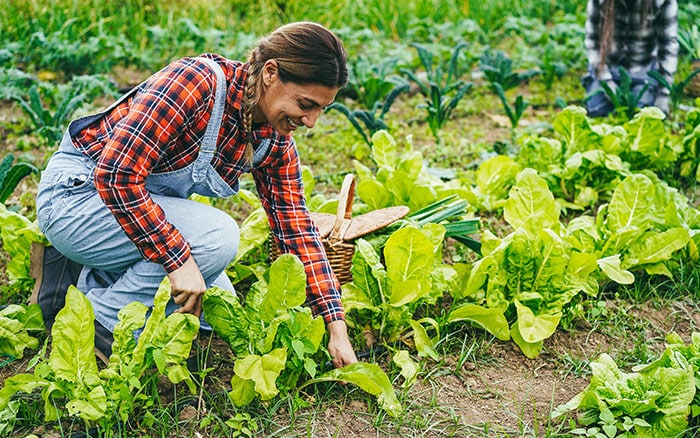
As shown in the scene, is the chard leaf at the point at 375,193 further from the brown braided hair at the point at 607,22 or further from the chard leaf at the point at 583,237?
the brown braided hair at the point at 607,22

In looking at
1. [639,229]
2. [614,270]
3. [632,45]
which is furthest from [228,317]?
[632,45]

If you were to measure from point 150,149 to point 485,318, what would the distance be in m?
1.35

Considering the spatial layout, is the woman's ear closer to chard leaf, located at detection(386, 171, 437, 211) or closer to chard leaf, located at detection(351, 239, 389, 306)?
chard leaf, located at detection(351, 239, 389, 306)

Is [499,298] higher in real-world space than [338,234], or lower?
lower

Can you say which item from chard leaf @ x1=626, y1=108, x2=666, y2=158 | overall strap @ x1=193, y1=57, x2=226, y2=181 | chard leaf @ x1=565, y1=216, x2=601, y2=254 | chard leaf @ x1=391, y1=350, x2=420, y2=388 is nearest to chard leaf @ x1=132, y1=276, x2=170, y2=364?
overall strap @ x1=193, y1=57, x2=226, y2=181

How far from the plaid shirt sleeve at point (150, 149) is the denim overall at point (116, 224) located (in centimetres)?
17

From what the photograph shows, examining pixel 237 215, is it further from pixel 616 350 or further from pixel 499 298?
pixel 616 350

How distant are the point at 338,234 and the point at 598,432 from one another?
3.82 feet

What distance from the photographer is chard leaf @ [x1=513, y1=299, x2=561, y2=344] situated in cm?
266

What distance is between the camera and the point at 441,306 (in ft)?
9.86

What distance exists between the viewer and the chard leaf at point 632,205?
3125mm

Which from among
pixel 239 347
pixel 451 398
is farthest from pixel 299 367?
pixel 451 398

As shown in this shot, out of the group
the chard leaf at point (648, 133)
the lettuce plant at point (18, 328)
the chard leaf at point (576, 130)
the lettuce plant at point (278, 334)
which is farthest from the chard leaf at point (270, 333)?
the chard leaf at point (648, 133)

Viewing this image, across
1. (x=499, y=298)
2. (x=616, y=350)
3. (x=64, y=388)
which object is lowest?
(x=616, y=350)
